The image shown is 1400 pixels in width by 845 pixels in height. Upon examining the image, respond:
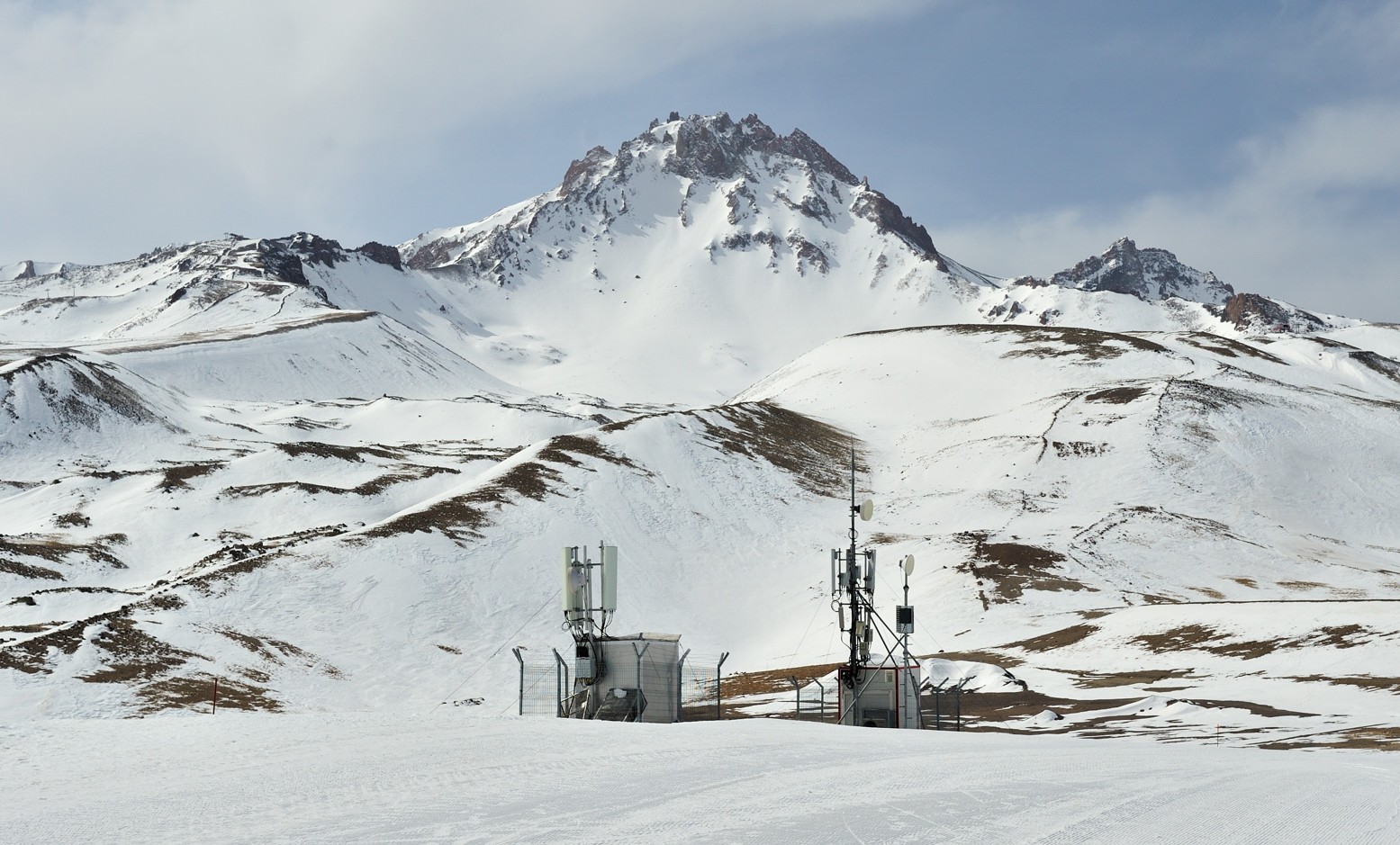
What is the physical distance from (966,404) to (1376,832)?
116622mm

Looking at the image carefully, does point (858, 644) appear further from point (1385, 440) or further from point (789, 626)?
point (1385, 440)

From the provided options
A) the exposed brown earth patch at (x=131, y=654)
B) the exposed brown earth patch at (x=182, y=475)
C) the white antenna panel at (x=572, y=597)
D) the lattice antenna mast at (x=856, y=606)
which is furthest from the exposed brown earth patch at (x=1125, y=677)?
the exposed brown earth patch at (x=182, y=475)

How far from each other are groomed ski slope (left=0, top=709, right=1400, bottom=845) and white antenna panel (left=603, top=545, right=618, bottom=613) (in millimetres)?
10529

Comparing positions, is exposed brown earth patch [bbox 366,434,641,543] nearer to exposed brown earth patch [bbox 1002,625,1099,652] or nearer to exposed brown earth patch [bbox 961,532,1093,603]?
exposed brown earth patch [bbox 961,532,1093,603]

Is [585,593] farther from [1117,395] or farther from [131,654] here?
[1117,395]

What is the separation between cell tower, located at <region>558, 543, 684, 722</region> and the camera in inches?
1218

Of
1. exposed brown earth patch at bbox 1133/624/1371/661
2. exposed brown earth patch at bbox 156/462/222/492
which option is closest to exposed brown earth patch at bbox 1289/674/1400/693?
exposed brown earth patch at bbox 1133/624/1371/661

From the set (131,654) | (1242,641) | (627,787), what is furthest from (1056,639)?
(627,787)

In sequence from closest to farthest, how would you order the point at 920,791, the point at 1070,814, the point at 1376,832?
the point at 1376,832, the point at 1070,814, the point at 920,791

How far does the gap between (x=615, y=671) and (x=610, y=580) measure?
8.68 ft

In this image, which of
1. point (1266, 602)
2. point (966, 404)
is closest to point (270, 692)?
point (1266, 602)

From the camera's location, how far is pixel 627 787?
48.8 ft

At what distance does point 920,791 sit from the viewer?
1490 centimetres

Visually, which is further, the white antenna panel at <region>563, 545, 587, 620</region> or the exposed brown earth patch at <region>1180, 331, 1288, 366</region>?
the exposed brown earth patch at <region>1180, 331, 1288, 366</region>
